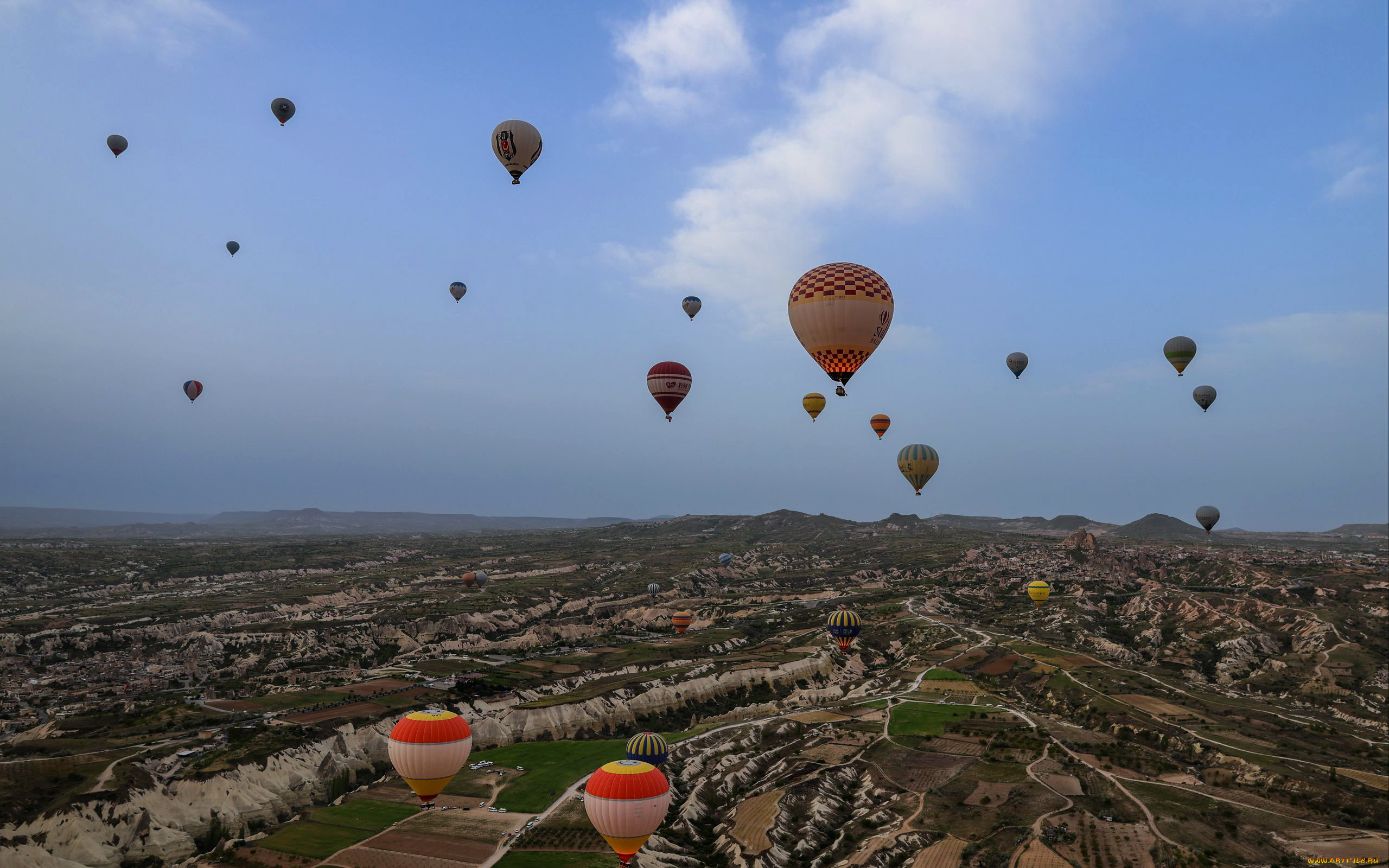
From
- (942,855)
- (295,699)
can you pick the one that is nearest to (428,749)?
(942,855)

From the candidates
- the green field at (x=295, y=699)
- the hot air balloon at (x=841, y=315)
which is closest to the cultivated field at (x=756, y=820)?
the hot air balloon at (x=841, y=315)

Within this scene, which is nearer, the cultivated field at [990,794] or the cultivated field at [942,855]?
the cultivated field at [942,855]

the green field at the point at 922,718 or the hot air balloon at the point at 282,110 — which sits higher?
the hot air balloon at the point at 282,110

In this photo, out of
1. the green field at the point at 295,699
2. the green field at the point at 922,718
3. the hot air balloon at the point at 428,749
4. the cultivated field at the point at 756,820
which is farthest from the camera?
the green field at the point at 295,699

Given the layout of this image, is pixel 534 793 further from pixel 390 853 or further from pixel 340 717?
pixel 340 717

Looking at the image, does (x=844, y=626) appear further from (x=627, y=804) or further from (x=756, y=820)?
(x=627, y=804)

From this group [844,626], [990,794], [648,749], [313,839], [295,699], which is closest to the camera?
[313,839]

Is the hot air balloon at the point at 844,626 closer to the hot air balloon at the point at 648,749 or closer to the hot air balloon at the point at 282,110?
the hot air balloon at the point at 648,749

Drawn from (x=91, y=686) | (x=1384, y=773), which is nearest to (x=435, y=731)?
(x=1384, y=773)
